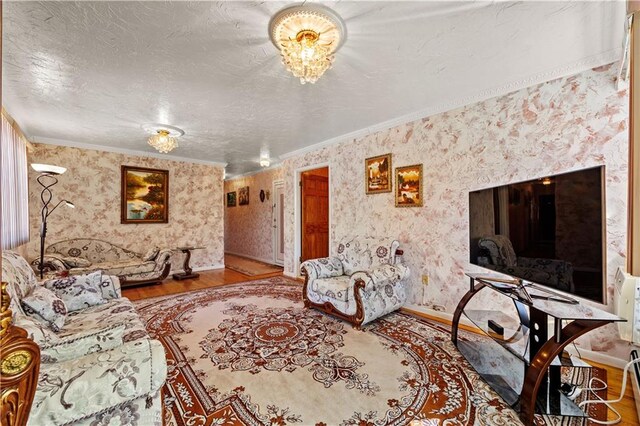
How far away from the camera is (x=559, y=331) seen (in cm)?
167

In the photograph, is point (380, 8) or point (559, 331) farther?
point (380, 8)

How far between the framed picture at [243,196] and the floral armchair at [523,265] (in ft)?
21.1

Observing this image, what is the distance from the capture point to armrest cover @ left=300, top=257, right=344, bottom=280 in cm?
346

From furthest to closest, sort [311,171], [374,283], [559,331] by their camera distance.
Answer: [311,171], [374,283], [559,331]


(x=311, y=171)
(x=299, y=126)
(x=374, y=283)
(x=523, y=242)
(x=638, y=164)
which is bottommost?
(x=374, y=283)

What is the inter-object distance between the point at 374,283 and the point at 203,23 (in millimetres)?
2594

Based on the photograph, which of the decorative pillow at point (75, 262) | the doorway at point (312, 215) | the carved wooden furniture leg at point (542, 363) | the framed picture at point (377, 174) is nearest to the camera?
the carved wooden furniture leg at point (542, 363)

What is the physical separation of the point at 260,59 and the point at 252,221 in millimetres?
5761

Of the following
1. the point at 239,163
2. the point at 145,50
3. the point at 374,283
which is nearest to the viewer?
the point at 145,50

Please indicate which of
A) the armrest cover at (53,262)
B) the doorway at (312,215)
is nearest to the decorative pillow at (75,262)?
the armrest cover at (53,262)

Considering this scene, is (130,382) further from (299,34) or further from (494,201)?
(494,201)

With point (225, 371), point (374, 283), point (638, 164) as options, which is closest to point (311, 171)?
point (374, 283)

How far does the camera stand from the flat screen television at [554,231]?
1.57 metres

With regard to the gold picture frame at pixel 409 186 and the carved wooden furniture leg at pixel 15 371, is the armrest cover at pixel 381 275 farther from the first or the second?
the carved wooden furniture leg at pixel 15 371
